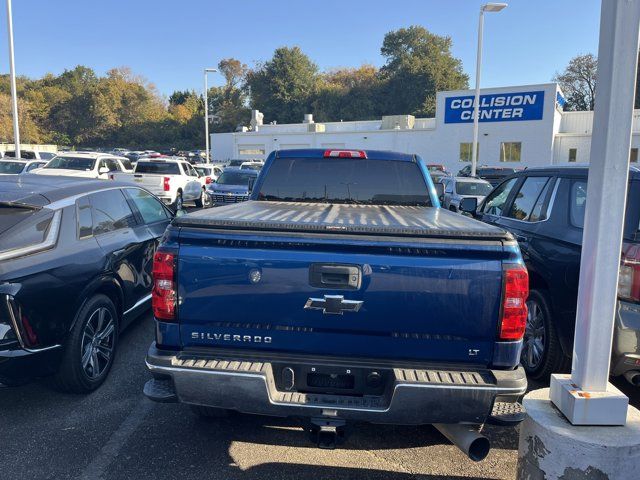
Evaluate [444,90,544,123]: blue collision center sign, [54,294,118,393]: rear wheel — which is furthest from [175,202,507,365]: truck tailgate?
[444,90,544,123]: blue collision center sign

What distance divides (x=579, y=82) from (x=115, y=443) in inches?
2796

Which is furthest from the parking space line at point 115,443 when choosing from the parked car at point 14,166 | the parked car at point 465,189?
the parked car at point 14,166

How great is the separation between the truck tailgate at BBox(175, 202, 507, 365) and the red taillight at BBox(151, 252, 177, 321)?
5 cm

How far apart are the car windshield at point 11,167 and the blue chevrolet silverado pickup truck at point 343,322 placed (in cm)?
1803

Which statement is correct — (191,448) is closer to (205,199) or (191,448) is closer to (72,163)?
(72,163)

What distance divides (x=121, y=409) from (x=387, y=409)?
237 cm

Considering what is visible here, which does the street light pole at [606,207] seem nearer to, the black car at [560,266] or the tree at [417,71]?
the black car at [560,266]

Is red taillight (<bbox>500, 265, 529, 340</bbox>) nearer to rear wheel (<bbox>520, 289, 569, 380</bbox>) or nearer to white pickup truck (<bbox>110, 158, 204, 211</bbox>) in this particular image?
rear wheel (<bbox>520, 289, 569, 380</bbox>)

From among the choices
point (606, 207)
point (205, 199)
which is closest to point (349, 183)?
point (606, 207)

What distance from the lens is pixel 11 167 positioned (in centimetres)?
1764

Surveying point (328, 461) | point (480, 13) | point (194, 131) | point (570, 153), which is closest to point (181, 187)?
point (480, 13)

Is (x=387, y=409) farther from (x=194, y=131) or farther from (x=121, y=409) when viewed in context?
(x=194, y=131)

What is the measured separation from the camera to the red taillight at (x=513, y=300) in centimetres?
254

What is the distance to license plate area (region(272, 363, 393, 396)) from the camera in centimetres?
265
